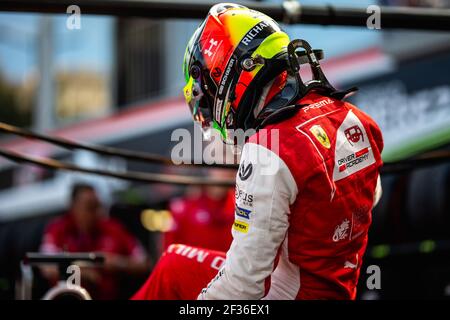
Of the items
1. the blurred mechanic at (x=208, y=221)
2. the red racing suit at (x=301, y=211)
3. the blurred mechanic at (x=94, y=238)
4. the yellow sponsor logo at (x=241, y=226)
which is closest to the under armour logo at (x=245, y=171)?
the red racing suit at (x=301, y=211)

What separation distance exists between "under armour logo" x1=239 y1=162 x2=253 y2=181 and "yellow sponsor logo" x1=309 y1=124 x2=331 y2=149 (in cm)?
25

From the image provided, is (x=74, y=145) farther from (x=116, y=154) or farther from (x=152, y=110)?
(x=152, y=110)

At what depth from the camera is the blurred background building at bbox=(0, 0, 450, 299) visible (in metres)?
4.86

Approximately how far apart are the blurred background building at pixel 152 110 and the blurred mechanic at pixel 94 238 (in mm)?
510

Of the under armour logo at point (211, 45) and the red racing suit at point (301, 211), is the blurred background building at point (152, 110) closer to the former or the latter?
the red racing suit at point (301, 211)

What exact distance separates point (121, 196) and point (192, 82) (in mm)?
5023

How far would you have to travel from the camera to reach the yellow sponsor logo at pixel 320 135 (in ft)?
7.66

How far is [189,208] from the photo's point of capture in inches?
218

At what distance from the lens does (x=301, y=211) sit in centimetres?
230

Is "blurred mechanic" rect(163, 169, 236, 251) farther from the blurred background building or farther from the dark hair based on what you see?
the blurred background building

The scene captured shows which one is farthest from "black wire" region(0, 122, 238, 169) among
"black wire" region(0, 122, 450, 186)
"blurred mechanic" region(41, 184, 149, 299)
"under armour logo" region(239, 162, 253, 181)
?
"blurred mechanic" region(41, 184, 149, 299)

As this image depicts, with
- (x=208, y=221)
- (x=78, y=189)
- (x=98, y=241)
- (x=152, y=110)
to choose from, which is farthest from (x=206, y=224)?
(x=152, y=110)
